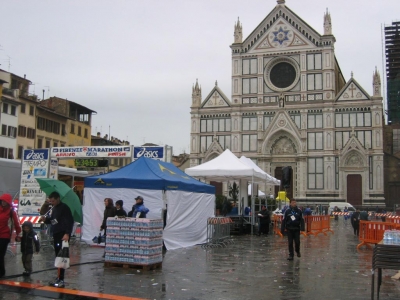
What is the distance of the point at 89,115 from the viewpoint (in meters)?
59.1

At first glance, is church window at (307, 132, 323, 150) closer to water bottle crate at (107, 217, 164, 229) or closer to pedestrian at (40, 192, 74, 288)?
water bottle crate at (107, 217, 164, 229)

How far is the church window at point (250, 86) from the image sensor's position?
5188 centimetres

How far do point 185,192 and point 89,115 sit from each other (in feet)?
146

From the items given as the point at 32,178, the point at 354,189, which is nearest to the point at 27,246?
the point at 32,178

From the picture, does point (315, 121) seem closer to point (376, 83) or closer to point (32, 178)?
point (376, 83)

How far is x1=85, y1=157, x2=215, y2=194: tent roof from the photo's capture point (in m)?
15.2

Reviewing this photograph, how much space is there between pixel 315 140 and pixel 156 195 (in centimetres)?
3623

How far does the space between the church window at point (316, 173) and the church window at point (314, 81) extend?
7115mm

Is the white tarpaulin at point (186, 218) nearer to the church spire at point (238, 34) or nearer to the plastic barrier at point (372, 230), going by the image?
the plastic barrier at point (372, 230)

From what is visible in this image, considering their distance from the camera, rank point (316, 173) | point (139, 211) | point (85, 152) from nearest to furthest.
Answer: point (139, 211)
point (85, 152)
point (316, 173)

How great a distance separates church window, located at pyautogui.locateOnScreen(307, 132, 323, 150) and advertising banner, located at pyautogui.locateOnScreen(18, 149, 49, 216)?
111 ft

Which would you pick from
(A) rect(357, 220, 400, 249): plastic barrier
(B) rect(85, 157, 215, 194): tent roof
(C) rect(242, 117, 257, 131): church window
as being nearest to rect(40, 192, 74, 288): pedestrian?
(B) rect(85, 157, 215, 194): tent roof

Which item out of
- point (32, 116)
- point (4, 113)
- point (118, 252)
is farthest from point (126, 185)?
point (32, 116)

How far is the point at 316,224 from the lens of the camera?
80.9ft
